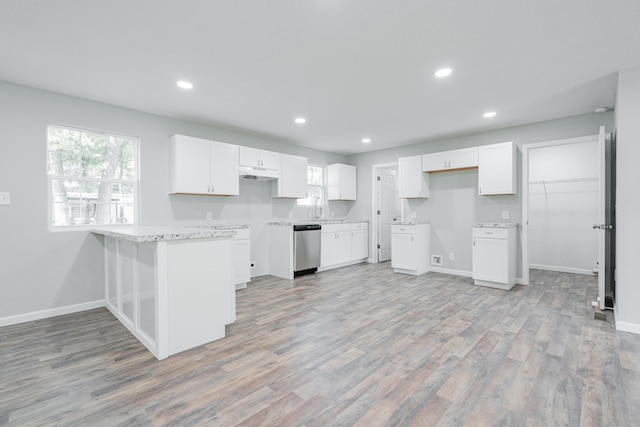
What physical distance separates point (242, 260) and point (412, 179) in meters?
3.36

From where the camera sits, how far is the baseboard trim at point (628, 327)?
8.93 feet

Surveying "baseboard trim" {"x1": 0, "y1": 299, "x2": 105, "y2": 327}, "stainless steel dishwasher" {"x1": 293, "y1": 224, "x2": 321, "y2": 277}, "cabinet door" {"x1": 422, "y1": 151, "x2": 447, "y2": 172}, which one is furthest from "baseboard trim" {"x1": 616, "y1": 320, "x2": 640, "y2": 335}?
"baseboard trim" {"x1": 0, "y1": 299, "x2": 105, "y2": 327}

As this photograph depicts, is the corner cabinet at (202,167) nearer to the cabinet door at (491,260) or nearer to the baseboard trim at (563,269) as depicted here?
the cabinet door at (491,260)

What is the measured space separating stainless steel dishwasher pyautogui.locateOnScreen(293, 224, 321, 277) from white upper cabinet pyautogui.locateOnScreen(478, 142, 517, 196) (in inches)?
111

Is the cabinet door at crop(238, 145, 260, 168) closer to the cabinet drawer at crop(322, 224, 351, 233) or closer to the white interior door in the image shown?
the cabinet drawer at crop(322, 224, 351, 233)

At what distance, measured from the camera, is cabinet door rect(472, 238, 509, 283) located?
420cm

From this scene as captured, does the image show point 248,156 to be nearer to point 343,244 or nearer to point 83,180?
point 83,180

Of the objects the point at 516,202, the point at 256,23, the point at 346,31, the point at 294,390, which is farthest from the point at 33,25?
the point at 516,202

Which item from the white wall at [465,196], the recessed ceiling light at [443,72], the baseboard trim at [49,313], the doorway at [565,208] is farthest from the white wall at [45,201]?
the doorway at [565,208]

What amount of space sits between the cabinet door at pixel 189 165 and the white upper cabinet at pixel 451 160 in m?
3.69

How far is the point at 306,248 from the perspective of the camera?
517 cm

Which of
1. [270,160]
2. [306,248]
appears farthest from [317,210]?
[270,160]

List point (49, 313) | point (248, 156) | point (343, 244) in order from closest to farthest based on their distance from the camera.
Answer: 1. point (49, 313)
2. point (248, 156)
3. point (343, 244)

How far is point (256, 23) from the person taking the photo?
2.12 m
